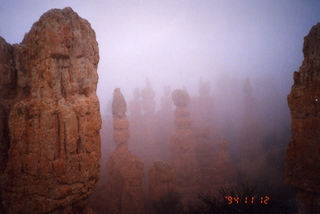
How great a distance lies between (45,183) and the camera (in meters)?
4.16

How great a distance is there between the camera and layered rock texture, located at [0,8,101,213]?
164 inches

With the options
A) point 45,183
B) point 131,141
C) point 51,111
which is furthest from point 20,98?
point 131,141

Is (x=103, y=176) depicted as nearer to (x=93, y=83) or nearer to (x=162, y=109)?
(x=93, y=83)

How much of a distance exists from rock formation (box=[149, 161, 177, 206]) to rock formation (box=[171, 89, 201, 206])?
6.43 meters

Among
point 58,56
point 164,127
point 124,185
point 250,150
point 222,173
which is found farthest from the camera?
point 164,127

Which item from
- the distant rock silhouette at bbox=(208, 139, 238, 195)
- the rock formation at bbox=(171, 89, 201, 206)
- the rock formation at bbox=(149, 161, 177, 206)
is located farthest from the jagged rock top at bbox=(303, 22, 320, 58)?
the distant rock silhouette at bbox=(208, 139, 238, 195)

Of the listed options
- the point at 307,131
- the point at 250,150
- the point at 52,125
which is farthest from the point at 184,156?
the point at 52,125

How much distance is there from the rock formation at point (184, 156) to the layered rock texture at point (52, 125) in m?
16.4

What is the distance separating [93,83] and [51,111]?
4.02ft

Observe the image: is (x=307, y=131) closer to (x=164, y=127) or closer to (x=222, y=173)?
(x=222, y=173)

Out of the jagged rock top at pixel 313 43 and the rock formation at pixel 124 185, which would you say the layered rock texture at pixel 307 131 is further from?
the rock formation at pixel 124 185

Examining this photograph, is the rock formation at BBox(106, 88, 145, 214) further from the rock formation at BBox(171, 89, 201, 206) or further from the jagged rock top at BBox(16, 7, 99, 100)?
the jagged rock top at BBox(16, 7, 99, 100)

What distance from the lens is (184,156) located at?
20.7 m

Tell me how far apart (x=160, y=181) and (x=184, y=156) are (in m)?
7.97
